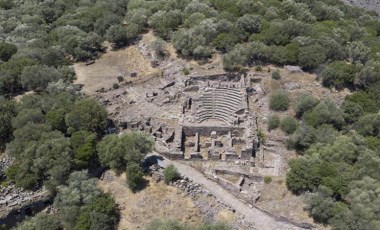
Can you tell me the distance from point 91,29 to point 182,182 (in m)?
47.6

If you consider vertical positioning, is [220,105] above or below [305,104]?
below

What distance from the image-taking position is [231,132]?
5466cm

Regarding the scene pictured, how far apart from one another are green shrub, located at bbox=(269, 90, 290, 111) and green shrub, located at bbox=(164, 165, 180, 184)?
2109 centimetres

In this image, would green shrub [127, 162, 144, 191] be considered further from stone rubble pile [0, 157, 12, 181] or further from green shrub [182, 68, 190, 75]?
green shrub [182, 68, 190, 75]

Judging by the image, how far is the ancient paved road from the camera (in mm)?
41188

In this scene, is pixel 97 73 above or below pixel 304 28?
below

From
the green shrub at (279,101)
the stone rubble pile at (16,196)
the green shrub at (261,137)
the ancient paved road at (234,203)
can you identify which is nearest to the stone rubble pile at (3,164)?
the stone rubble pile at (16,196)

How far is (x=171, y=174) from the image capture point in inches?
1763

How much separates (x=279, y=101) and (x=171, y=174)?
2273 centimetres

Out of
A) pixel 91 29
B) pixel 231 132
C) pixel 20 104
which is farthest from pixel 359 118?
pixel 91 29

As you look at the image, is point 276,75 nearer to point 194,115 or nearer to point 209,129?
point 194,115

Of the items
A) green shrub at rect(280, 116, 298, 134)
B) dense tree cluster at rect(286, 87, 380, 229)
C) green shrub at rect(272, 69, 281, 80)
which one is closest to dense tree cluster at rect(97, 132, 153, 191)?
dense tree cluster at rect(286, 87, 380, 229)

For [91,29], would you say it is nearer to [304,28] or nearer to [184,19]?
[184,19]

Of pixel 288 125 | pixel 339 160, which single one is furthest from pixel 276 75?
pixel 339 160
